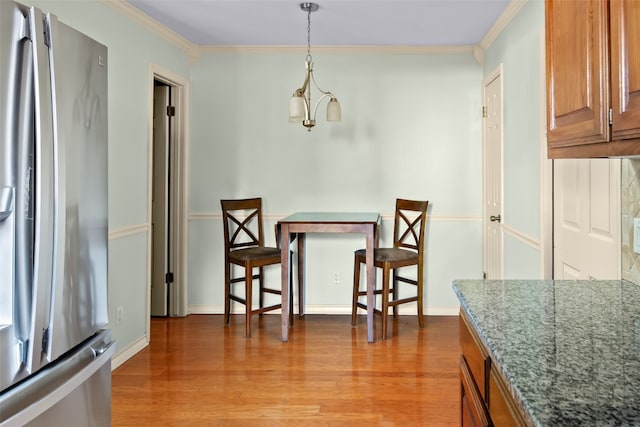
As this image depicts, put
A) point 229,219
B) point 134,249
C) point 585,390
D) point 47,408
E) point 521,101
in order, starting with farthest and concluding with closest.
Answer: point 229,219 < point 134,249 < point 521,101 < point 47,408 < point 585,390

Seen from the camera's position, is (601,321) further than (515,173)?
No

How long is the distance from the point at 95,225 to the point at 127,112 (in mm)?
1920

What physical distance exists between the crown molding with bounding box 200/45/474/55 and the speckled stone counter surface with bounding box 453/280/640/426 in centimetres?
313

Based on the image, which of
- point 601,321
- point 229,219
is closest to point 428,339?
point 229,219

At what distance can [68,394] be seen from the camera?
1.46 metres

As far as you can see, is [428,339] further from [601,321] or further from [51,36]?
[51,36]

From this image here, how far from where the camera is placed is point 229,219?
4457 mm

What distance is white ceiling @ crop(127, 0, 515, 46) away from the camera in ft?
11.0

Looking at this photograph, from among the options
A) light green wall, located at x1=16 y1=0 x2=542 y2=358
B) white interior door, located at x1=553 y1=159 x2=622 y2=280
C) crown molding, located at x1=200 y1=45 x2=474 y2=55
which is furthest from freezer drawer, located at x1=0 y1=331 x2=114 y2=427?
crown molding, located at x1=200 y1=45 x2=474 y2=55

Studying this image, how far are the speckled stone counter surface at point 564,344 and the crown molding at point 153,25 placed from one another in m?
2.82

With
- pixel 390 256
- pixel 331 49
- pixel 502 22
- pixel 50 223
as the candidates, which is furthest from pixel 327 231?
pixel 50 223

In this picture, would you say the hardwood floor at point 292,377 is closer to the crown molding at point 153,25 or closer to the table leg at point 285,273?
the table leg at point 285,273

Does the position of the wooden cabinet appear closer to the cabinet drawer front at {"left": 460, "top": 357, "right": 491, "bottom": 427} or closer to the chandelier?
the cabinet drawer front at {"left": 460, "top": 357, "right": 491, "bottom": 427}

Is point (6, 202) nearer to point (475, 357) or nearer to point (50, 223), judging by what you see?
point (50, 223)
